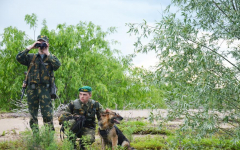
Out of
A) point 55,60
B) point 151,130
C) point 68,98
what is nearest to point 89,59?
point 68,98

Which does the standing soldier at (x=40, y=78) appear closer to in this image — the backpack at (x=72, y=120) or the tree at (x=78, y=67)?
the backpack at (x=72, y=120)

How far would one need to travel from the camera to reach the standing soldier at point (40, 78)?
599 centimetres

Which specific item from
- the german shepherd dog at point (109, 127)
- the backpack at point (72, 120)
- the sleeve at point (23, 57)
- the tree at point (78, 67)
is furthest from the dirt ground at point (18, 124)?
the tree at point (78, 67)

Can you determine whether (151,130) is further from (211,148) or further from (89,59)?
(89,59)

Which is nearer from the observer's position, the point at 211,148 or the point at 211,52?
the point at 211,52

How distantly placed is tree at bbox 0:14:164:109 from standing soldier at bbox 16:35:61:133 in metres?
10.2

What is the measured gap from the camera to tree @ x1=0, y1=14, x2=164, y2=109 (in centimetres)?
1694

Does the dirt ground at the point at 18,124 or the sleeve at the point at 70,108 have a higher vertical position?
the sleeve at the point at 70,108

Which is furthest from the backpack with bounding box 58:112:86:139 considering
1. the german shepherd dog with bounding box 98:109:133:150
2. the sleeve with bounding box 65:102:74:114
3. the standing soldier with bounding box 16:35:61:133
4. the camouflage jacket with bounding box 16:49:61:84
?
the camouflage jacket with bounding box 16:49:61:84

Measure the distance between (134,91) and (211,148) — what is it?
1101 cm

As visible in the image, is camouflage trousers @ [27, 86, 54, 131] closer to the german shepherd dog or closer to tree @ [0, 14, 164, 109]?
the german shepherd dog

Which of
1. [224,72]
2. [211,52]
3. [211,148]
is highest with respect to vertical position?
[211,52]

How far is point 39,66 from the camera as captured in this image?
6.09 m

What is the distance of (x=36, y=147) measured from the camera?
5270mm
